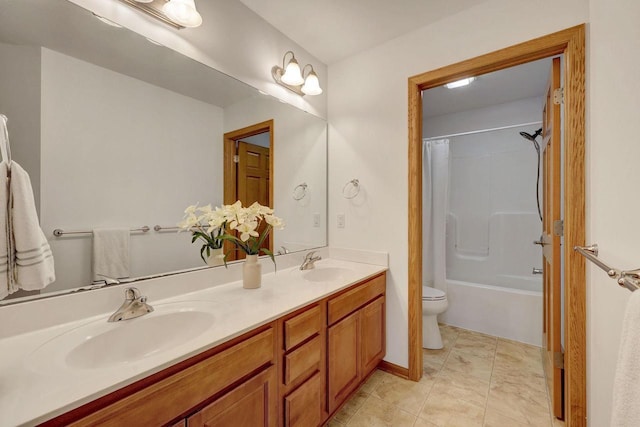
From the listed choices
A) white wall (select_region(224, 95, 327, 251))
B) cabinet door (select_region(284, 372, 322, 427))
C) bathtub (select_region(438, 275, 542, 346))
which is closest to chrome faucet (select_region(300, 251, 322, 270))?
white wall (select_region(224, 95, 327, 251))

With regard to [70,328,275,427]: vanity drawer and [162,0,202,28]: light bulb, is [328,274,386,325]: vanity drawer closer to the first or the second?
[70,328,275,427]: vanity drawer

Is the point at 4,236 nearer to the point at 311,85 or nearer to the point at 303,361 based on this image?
the point at 303,361

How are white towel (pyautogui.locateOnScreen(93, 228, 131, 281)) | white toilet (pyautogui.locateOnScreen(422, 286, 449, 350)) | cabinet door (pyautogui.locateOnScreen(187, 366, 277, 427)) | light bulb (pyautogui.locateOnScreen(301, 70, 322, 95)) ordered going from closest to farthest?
1. cabinet door (pyautogui.locateOnScreen(187, 366, 277, 427))
2. white towel (pyautogui.locateOnScreen(93, 228, 131, 281))
3. light bulb (pyautogui.locateOnScreen(301, 70, 322, 95))
4. white toilet (pyautogui.locateOnScreen(422, 286, 449, 350))

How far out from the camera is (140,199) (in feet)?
3.99

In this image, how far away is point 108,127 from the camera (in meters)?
1.11

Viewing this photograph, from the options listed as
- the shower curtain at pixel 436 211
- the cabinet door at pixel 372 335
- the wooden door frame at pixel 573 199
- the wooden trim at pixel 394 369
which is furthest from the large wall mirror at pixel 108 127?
the shower curtain at pixel 436 211

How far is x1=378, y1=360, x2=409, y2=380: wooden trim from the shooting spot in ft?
6.15

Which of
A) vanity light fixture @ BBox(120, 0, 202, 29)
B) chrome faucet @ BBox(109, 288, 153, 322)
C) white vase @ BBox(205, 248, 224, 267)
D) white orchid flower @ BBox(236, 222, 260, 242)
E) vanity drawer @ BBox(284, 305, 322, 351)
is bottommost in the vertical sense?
vanity drawer @ BBox(284, 305, 322, 351)

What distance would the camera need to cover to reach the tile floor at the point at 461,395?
58.9 inches

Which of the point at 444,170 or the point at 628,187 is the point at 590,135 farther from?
the point at 444,170

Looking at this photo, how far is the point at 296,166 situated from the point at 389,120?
30.1 inches

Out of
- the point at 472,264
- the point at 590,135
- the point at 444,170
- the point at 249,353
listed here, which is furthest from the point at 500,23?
the point at 472,264

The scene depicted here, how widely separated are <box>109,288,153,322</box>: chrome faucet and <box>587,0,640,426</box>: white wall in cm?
179

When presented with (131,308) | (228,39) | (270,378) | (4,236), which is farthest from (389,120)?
(4,236)
